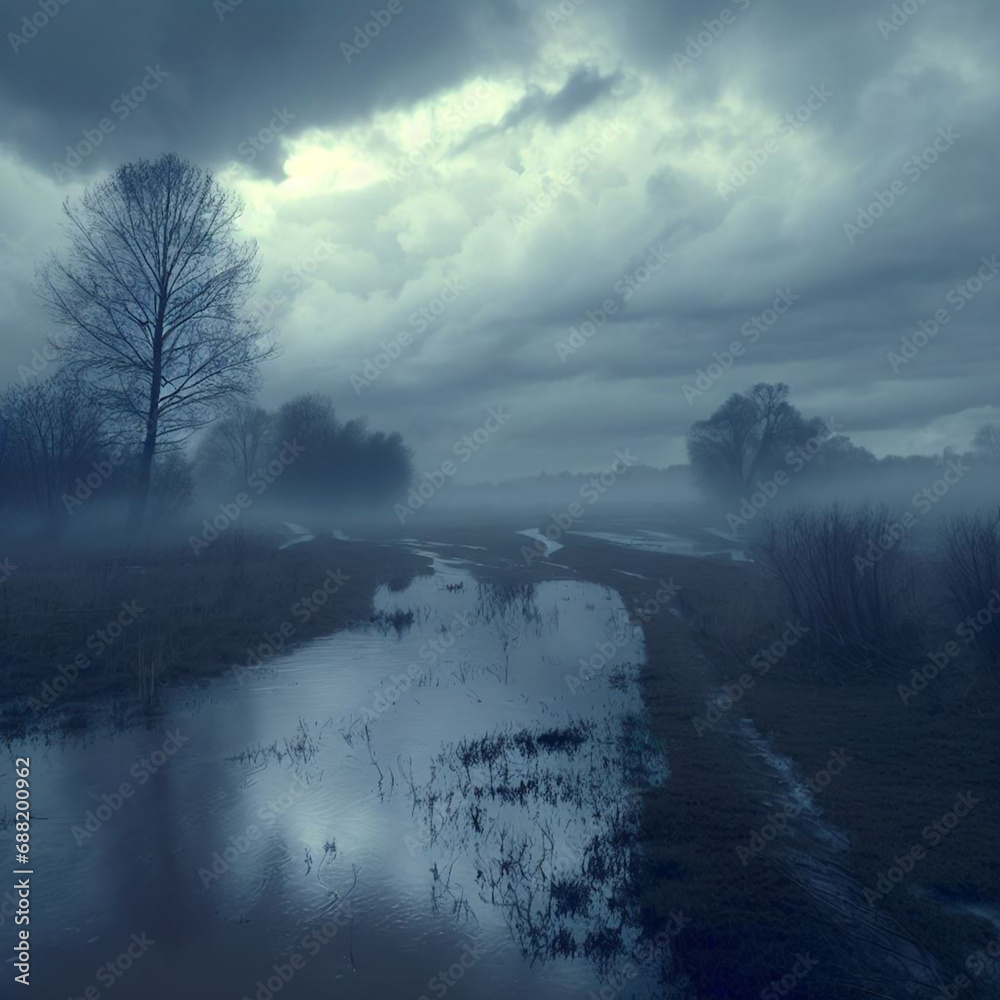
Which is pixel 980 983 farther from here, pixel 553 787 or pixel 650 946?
pixel 553 787

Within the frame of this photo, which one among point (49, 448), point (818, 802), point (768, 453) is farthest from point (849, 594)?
point (768, 453)

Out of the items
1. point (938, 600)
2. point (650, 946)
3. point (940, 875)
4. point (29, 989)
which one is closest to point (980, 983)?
point (940, 875)

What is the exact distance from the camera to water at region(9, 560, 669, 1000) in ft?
17.6

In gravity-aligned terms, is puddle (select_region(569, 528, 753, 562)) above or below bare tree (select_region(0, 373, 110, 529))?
below

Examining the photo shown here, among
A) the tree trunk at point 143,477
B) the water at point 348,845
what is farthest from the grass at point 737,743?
the tree trunk at point 143,477

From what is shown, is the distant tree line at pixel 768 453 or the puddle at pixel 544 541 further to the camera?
the distant tree line at pixel 768 453

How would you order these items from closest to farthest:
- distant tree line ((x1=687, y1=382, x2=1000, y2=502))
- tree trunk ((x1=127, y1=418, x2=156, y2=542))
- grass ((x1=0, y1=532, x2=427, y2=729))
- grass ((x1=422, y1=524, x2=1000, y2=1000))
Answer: grass ((x1=422, y1=524, x2=1000, y2=1000))
grass ((x1=0, y1=532, x2=427, y2=729))
tree trunk ((x1=127, y1=418, x2=156, y2=542))
distant tree line ((x1=687, y1=382, x2=1000, y2=502))

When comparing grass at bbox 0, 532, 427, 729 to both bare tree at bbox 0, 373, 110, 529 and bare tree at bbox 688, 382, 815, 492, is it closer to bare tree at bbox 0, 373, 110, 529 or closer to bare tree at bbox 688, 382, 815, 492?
bare tree at bbox 0, 373, 110, 529

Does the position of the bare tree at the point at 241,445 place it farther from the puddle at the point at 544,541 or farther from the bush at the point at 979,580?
the bush at the point at 979,580

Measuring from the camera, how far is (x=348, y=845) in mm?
7246

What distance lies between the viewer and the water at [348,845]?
17.6 ft

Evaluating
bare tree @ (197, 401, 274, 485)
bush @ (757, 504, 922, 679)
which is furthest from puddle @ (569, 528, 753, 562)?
bare tree @ (197, 401, 274, 485)

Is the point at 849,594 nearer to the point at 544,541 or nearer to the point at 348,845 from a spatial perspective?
the point at 348,845

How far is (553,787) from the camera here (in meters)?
8.48
